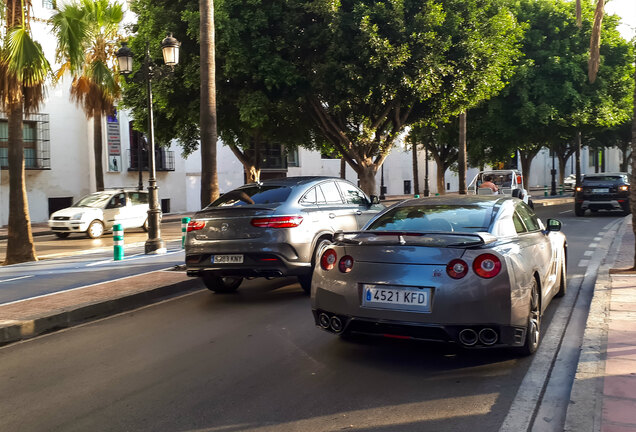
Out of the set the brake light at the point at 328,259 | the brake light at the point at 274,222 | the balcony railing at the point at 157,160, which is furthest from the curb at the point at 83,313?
the balcony railing at the point at 157,160

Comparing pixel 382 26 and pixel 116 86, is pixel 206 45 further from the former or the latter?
pixel 116 86

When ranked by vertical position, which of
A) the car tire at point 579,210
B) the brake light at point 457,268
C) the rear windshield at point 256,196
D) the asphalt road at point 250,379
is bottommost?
the asphalt road at point 250,379

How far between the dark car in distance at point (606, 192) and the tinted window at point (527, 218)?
1824 cm

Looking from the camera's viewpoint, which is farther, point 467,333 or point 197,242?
point 197,242

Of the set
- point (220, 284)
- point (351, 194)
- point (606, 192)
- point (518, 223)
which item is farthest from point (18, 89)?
point (606, 192)

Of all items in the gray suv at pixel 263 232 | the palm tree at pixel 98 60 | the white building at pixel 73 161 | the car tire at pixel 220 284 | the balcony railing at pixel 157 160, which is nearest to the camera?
the gray suv at pixel 263 232

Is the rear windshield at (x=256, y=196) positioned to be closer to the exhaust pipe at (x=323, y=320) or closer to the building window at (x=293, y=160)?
the exhaust pipe at (x=323, y=320)

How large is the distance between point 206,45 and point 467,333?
896 cm

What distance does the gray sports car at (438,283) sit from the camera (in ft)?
16.2

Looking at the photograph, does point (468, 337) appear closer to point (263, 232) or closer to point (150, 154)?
point (263, 232)

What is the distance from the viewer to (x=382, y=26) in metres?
20.1

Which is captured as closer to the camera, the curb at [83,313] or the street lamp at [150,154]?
the curb at [83,313]

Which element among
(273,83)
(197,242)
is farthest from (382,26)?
(197,242)

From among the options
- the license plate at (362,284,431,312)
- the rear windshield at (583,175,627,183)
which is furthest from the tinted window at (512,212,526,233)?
the rear windshield at (583,175,627,183)
